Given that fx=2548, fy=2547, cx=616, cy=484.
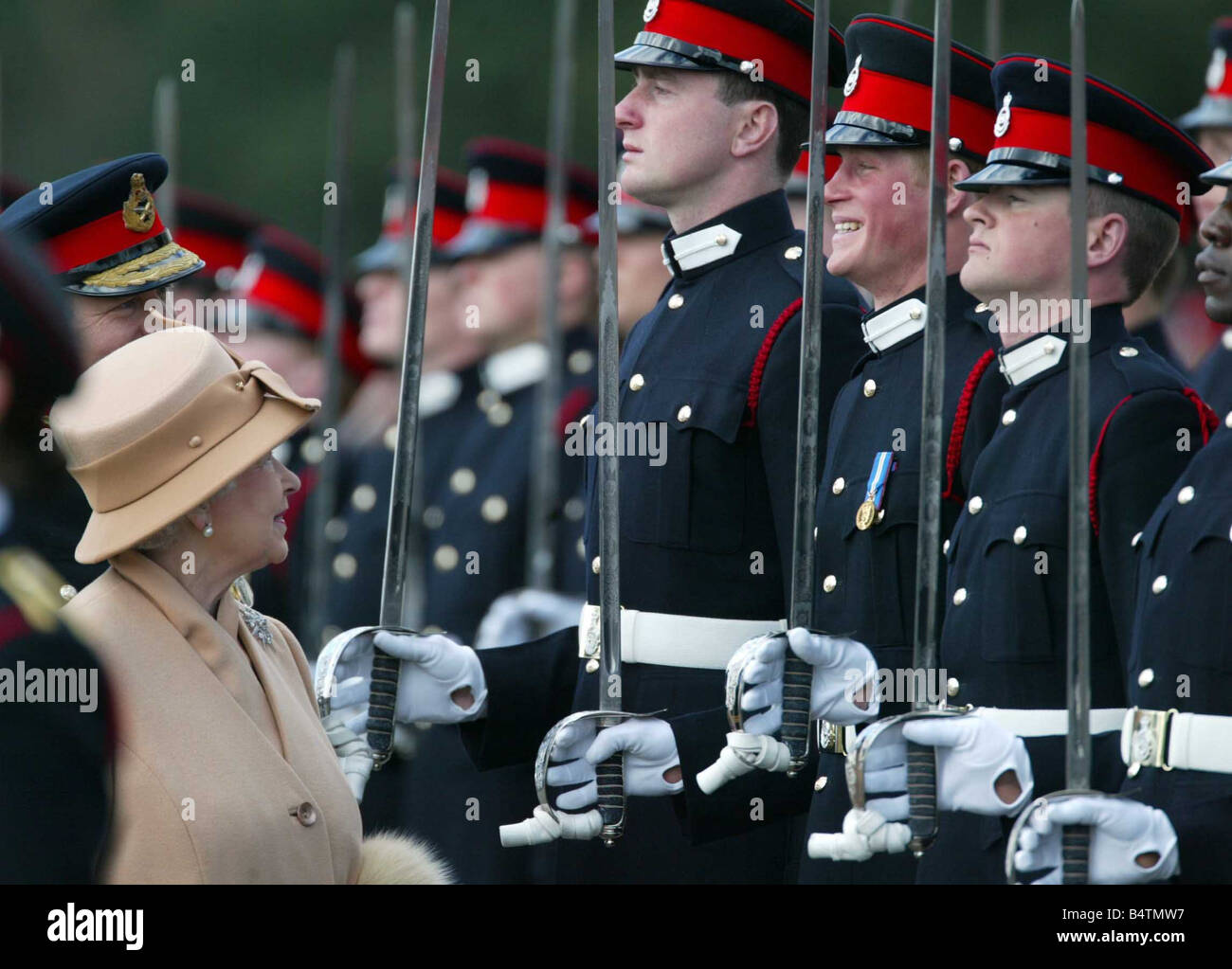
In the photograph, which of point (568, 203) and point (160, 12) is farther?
point (160, 12)

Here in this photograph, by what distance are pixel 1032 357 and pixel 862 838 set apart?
1.10 metres

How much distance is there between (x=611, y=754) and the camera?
4430mm

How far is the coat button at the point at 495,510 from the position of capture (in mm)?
8570

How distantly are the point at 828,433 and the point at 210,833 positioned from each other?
6.29ft

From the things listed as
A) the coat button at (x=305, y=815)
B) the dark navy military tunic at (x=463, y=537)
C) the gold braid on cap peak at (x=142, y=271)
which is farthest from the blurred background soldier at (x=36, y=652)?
the dark navy military tunic at (x=463, y=537)

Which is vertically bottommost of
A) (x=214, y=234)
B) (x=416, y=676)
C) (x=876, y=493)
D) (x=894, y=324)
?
(x=416, y=676)

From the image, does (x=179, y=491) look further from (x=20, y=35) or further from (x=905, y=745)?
(x=20, y=35)

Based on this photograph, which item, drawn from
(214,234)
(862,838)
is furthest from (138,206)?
(214,234)

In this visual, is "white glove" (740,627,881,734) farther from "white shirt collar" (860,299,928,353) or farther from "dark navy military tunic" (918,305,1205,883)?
"white shirt collar" (860,299,928,353)

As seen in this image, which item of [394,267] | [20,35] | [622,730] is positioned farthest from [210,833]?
[20,35]

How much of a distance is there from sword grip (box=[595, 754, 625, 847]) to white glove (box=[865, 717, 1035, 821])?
0.47m

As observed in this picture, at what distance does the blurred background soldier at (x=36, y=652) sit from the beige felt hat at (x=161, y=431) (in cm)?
87

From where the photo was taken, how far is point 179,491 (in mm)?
3855
